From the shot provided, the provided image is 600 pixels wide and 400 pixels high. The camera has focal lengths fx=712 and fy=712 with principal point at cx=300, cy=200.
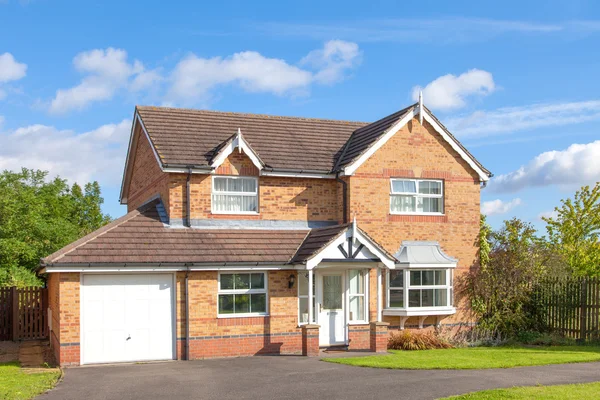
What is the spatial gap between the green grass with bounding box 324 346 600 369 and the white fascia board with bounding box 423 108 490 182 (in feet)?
18.4

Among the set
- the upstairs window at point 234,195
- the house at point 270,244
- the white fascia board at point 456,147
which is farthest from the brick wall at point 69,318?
the white fascia board at point 456,147

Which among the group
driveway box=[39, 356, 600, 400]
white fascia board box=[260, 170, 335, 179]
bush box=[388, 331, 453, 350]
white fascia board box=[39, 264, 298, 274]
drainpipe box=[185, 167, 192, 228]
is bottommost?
bush box=[388, 331, 453, 350]

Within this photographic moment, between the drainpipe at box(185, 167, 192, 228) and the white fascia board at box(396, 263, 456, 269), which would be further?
the white fascia board at box(396, 263, 456, 269)

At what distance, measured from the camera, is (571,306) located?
2258 centimetres

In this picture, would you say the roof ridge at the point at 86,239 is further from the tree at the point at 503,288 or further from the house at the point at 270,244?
the tree at the point at 503,288

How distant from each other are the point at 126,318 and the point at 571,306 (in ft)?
45.1

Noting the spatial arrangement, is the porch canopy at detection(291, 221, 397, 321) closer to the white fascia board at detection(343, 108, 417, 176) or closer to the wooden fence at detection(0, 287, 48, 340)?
the white fascia board at detection(343, 108, 417, 176)

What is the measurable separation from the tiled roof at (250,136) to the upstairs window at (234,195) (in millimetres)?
785

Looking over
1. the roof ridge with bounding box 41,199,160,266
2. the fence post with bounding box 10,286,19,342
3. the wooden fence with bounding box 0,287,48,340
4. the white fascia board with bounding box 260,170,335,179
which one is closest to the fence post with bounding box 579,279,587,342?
the white fascia board with bounding box 260,170,335,179

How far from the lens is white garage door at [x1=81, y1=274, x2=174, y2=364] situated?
18.2 meters

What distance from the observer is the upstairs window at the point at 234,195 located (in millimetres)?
21125

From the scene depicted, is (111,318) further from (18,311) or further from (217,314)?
(18,311)

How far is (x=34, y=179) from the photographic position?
47344 millimetres

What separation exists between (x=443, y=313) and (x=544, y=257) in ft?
14.6
